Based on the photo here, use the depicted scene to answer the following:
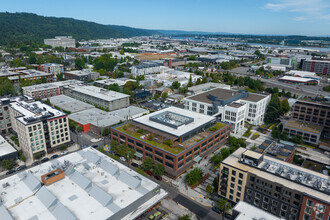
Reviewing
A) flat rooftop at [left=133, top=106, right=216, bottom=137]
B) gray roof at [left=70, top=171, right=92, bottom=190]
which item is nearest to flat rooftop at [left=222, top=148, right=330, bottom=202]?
flat rooftop at [left=133, top=106, right=216, bottom=137]

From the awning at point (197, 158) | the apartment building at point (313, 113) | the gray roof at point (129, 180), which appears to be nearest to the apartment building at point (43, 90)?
the gray roof at point (129, 180)

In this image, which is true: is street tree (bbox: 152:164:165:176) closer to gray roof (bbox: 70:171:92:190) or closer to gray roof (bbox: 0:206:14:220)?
gray roof (bbox: 70:171:92:190)

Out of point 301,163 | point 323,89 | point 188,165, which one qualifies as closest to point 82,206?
point 188,165

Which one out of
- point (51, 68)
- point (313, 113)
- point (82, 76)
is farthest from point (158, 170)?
point (51, 68)

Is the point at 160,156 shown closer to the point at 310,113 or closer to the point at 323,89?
the point at 310,113

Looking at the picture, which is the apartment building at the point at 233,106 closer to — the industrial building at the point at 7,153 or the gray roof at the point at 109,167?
the gray roof at the point at 109,167
